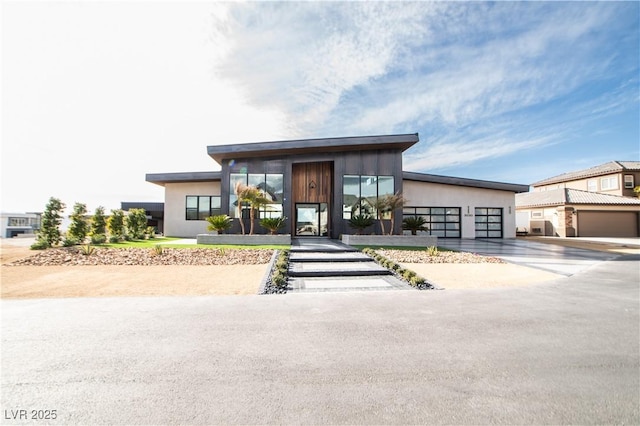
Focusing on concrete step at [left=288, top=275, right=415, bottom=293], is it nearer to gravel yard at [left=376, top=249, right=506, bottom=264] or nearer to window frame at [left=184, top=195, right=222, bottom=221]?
gravel yard at [left=376, top=249, right=506, bottom=264]

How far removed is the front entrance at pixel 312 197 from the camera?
1769 cm

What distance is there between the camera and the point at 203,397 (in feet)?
8.20

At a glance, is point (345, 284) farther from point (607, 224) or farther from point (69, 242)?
point (607, 224)

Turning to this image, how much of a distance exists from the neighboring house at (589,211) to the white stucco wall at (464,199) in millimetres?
8568

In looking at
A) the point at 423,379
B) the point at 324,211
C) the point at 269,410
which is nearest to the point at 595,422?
the point at 423,379

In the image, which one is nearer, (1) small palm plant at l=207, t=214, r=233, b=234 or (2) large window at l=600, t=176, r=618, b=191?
(1) small palm plant at l=207, t=214, r=233, b=234

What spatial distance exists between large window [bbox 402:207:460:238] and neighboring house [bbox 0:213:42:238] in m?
36.9

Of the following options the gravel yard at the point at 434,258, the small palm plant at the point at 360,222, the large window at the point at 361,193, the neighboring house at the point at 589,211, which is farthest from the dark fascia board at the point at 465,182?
the gravel yard at the point at 434,258

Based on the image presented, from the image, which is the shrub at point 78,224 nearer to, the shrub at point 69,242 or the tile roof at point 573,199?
the shrub at point 69,242

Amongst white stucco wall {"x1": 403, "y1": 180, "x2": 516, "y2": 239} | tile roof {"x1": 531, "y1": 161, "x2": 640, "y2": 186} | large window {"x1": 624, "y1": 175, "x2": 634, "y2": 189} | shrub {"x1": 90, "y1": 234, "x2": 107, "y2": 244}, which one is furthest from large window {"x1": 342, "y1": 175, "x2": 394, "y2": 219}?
large window {"x1": 624, "y1": 175, "x2": 634, "y2": 189}

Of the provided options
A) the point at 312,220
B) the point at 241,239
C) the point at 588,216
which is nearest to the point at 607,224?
the point at 588,216

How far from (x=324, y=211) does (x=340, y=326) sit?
1386 centimetres

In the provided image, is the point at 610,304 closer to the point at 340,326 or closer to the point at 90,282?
the point at 340,326

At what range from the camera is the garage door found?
2155 cm
